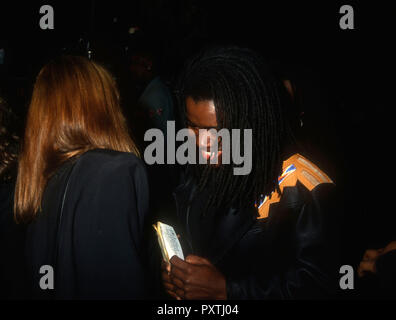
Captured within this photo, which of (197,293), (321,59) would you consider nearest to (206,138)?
(197,293)

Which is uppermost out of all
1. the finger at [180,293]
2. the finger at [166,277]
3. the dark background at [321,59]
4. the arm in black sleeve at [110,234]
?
the dark background at [321,59]

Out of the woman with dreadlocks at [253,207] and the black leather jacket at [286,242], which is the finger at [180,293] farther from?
the black leather jacket at [286,242]

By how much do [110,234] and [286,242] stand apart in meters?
0.75

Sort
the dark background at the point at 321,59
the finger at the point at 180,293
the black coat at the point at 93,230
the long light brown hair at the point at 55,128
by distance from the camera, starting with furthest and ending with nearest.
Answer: the dark background at the point at 321,59 → the finger at the point at 180,293 → the long light brown hair at the point at 55,128 → the black coat at the point at 93,230

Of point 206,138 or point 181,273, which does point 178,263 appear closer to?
point 181,273

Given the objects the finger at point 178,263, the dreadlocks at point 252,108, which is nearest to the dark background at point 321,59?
the dreadlocks at point 252,108

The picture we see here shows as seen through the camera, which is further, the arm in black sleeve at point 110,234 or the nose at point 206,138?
the nose at point 206,138

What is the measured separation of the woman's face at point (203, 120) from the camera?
1.36 m

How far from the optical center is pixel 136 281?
113 cm

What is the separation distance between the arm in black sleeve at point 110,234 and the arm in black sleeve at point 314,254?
2.05ft

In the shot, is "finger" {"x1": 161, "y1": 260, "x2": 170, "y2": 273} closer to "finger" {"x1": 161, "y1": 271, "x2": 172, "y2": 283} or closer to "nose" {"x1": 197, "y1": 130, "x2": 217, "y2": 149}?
"finger" {"x1": 161, "y1": 271, "x2": 172, "y2": 283}

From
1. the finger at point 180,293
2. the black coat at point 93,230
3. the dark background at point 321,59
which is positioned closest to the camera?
the black coat at point 93,230
